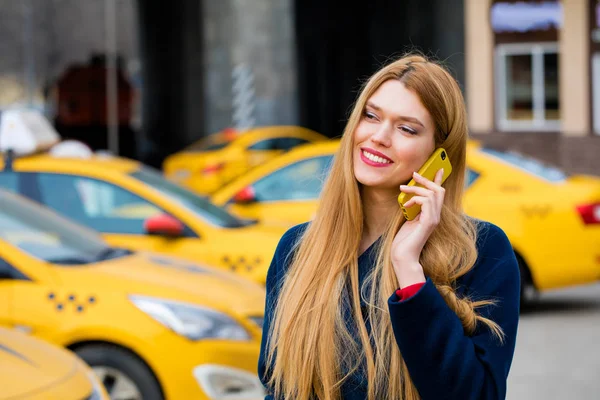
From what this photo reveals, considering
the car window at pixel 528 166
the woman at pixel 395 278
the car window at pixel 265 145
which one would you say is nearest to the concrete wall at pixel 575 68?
the car window at pixel 265 145

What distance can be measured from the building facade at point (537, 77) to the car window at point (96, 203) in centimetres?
1517

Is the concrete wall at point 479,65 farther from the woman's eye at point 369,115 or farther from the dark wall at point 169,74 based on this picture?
the woman's eye at point 369,115

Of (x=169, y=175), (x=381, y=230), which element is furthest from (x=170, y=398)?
(x=169, y=175)

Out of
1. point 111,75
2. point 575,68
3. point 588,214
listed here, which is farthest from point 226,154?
point 588,214

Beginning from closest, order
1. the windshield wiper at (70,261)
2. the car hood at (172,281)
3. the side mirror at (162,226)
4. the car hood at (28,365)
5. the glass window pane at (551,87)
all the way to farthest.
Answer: the car hood at (28,365), the car hood at (172,281), the windshield wiper at (70,261), the side mirror at (162,226), the glass window pane at (551,87)

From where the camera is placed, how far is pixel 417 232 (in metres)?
2.43

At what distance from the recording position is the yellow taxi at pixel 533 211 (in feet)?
29.9

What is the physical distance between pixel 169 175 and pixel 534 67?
28.3ft

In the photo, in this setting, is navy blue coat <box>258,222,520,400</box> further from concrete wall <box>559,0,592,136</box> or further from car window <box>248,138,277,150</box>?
concrete wall <box>559,0,592,136</box>

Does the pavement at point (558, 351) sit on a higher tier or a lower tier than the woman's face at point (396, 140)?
lower

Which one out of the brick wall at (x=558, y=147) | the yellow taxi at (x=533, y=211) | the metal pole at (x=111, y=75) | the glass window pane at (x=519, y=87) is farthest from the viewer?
the glass window pane at (x=519, y=87)

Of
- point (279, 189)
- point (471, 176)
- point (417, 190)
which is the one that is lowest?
point (279, 189)

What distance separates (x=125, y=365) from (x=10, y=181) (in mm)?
2546

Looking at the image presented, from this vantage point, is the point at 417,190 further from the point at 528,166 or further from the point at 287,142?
the point at 287,142
